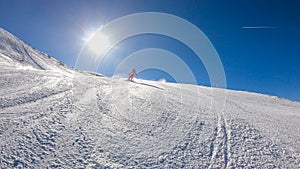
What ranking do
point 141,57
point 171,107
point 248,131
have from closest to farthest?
point 248,131 < point 171,107 < point 141,57

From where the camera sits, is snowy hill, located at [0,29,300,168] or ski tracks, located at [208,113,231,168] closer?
snowy hill, located at [0,29,300,168]

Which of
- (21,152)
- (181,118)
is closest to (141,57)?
(181,118)

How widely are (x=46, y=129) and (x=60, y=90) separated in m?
3.95

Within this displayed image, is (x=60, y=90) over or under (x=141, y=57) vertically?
under

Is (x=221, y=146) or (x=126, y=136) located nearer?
(x=221, y=146)

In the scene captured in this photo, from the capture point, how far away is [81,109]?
6738 millimetres

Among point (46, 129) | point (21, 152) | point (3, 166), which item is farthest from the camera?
Answer: point (46, 129)

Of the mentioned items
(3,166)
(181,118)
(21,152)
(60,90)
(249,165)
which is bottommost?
(249,165)

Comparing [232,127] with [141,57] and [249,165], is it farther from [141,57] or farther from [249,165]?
[141,57]

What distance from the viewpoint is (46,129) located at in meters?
4.95

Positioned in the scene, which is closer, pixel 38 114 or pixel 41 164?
pixel 41 164

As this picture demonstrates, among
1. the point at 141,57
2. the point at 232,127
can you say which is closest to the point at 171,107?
the point at 232,127

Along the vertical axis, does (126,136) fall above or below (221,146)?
above

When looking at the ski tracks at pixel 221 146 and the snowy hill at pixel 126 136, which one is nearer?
the snowy hill at pixel 126 136
